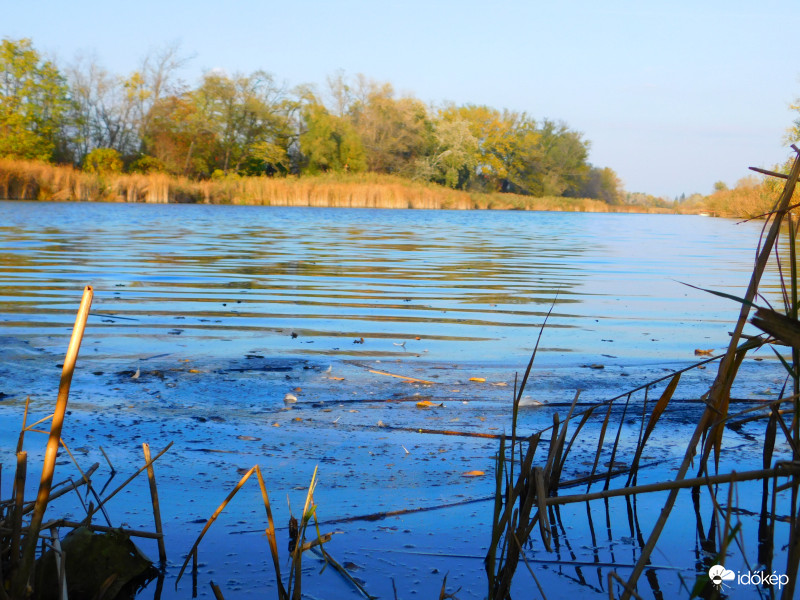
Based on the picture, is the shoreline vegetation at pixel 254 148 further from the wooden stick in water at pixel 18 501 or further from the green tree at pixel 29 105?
the wooden stick in water at pixel 18 501

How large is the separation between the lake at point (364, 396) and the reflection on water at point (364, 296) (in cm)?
4

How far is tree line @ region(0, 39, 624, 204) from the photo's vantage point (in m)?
46.1

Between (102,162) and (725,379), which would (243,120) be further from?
(725,379)

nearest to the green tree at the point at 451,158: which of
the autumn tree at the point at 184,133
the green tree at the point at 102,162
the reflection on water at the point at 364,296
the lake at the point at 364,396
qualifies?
the autumn tree at the point at 184,133

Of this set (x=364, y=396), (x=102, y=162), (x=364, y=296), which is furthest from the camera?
(x=102, y=162)

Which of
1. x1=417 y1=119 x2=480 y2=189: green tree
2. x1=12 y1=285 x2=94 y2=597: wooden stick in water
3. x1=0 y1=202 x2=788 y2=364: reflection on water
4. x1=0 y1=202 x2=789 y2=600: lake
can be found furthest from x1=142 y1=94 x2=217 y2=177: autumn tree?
x1=12 y1=285 x2=94 y2=597: wooden stick in water

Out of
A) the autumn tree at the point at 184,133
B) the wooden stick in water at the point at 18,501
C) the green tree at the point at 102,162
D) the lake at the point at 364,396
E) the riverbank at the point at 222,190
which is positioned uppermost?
the autumn tree at the point at 184,133

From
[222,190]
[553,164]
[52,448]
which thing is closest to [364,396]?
[52,448]

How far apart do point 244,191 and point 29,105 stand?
54.1 ft

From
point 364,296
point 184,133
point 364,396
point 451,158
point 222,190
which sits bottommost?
point 364,396

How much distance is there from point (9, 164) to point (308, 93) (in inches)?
1030

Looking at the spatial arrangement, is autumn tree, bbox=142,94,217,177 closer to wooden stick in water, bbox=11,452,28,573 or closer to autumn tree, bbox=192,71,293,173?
autumn tree, bbox=192,71,293,173

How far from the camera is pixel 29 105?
151 ft

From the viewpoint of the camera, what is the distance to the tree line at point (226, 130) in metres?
46.1
